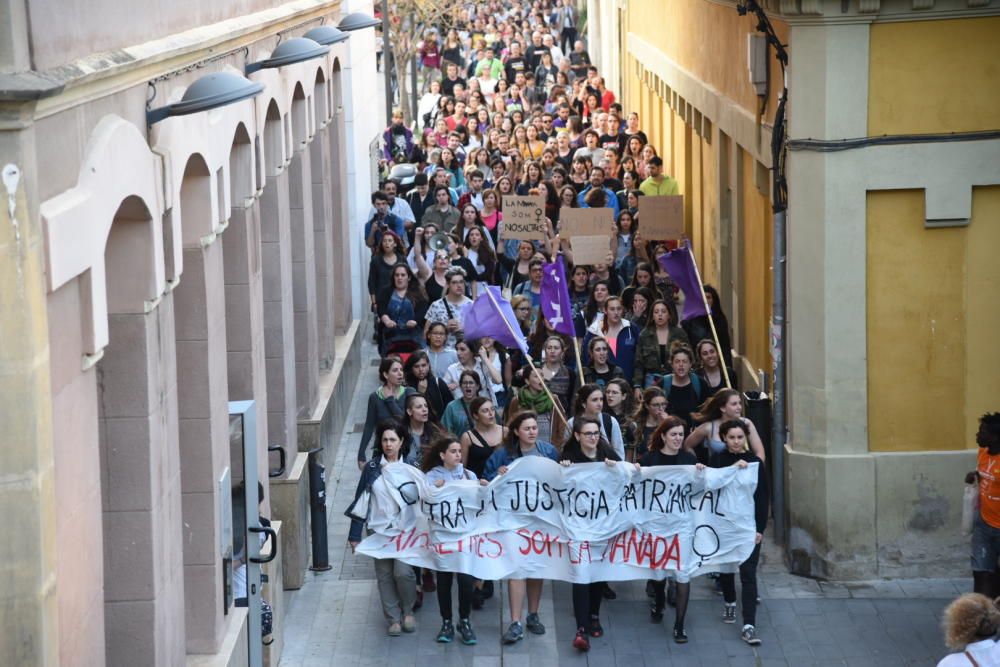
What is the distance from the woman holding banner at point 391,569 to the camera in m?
12.3

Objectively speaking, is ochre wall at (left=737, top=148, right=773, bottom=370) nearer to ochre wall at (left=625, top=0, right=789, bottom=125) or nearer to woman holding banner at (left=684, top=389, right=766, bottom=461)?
ochre wall at (left=625, top=0, right=789, bottom=125)

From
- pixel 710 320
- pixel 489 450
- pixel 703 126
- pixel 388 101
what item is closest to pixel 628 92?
pixel 388 101

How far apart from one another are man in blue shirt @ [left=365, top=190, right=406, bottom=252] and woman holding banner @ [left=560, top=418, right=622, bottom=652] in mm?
8727

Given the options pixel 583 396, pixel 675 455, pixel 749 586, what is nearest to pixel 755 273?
pixel 583 396

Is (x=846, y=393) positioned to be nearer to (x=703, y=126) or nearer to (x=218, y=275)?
(x=218, y=275)

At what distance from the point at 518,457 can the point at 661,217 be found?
763 cm

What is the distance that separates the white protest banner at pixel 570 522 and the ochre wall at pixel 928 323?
2010 millimetres

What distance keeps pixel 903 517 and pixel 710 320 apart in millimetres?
2632

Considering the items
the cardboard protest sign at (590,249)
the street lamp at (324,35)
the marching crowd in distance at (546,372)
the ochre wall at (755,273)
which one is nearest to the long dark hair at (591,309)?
the marching crowd in distance at (546,372)

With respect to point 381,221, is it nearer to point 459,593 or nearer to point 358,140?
point 358,140

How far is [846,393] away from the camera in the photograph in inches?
533

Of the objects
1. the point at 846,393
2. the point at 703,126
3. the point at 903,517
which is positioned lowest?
the point at 903,517

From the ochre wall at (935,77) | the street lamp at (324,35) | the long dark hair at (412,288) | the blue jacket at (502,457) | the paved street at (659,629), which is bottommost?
the paved street at (659,629)

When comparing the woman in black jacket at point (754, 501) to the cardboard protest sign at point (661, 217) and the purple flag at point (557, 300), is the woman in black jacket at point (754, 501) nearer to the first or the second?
the purple flag at point (557, 300)
